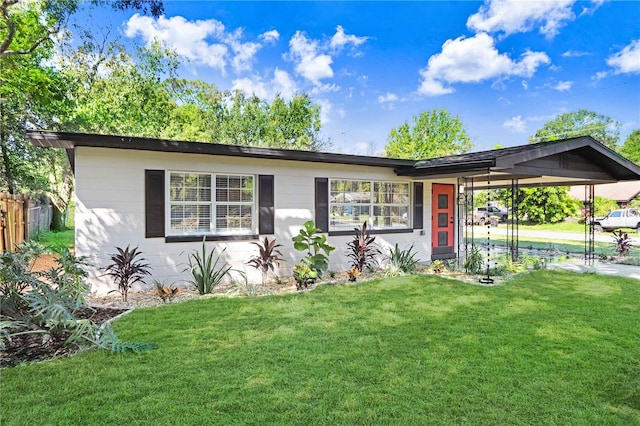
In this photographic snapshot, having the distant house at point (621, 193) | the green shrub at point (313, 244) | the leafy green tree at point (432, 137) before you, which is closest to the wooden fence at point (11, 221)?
the green shrub at point (313, 244)

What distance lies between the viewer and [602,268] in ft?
27.5

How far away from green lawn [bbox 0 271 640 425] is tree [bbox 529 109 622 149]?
45.5 m

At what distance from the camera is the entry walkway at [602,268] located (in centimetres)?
773

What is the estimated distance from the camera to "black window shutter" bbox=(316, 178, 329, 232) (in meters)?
7.86

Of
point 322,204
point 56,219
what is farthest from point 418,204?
point 56,219

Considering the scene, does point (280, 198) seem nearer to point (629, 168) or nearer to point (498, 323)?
point (498, 323)

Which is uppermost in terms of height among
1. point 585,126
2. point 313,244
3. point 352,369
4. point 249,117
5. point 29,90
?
point 585,126

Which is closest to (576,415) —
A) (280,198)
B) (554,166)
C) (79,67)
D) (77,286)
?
(77,286)

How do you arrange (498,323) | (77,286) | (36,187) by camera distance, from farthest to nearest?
(36,187), (498,323), (77,286)

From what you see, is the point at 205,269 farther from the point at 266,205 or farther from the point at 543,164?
the point at 543,164

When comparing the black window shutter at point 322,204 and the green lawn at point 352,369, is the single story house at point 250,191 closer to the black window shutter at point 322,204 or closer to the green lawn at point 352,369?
the black window shutter at point 322,204

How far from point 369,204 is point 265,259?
3105 millimetres

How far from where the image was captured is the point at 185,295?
6.02 meters

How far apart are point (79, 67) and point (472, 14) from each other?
22052 millimetres
